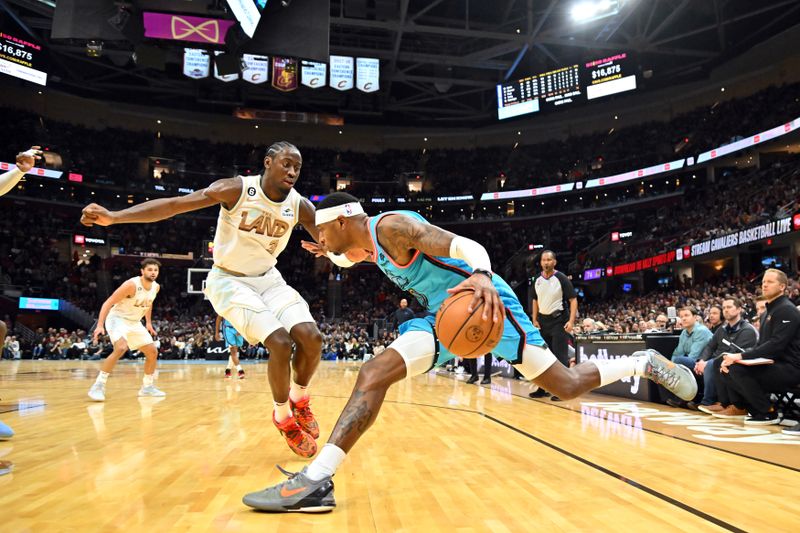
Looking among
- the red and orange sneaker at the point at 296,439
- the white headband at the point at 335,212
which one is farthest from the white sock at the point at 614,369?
the red and orange sneaker at the point at 296,439

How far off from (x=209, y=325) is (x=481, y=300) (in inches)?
1061

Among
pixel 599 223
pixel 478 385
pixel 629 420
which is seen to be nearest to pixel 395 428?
pixel 629 420

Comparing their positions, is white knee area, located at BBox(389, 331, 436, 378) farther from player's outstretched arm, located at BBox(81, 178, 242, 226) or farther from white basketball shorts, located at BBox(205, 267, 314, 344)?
player's outstretched arm, located at BBox(81, 178, 242, 226)

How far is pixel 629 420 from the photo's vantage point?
581 cm

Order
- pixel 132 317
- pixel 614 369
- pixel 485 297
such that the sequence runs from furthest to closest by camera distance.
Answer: pixel 132 317, pixel 614 369, pixel 485 297

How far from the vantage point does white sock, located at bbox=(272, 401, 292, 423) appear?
3914 millimetres

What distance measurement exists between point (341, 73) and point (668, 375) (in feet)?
77.0

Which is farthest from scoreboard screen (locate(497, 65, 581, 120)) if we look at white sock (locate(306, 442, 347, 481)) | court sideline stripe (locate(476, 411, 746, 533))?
white sock (locate(306, 442, 347, 481))

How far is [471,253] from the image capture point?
2551 mm

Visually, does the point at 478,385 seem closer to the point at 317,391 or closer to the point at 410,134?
the point at 317,391

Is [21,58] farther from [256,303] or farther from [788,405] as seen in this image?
[788,405]

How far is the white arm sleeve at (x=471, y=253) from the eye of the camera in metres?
2.52

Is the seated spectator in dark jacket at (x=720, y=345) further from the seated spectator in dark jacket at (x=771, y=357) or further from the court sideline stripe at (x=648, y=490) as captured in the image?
the court sideline stripe at (x=648, y=490)

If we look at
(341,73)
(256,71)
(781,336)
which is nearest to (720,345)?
(781,336)
